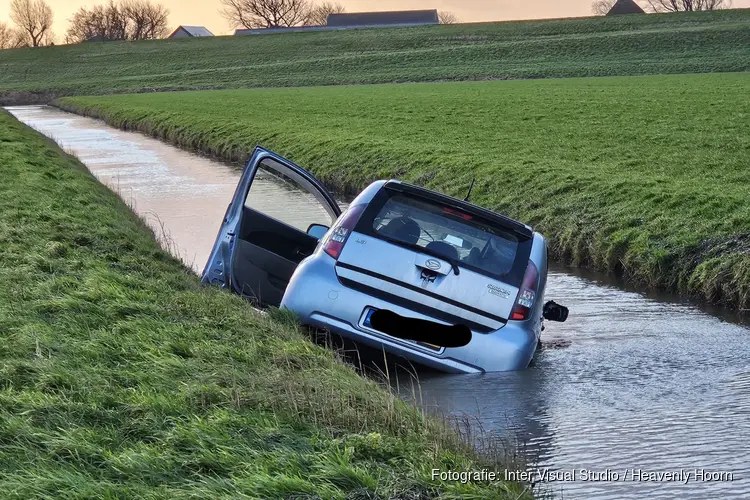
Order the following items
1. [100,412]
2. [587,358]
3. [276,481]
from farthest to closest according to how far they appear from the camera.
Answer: [587,358] < [100,412] < [276,481]

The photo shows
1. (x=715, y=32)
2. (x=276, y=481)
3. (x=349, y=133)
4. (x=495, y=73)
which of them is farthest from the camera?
(x=715, y=32)

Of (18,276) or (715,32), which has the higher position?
(715,32)

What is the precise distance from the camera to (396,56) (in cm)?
8662

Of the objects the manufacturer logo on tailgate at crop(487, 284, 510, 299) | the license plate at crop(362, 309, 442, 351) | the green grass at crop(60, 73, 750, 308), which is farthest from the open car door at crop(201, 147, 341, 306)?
the green grass at crop(60, 73, 750, 308)

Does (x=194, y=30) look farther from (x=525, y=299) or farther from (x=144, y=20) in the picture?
(x=525, y=299)

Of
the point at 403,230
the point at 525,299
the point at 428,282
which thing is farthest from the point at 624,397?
the point at 403,230

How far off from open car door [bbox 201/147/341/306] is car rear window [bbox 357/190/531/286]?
1.47m

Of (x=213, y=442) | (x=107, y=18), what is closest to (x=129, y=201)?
(x=213, y=442)

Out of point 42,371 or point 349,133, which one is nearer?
point 42,371

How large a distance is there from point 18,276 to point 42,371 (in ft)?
10.4

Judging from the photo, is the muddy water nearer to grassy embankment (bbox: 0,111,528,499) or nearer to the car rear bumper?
the car rear bumper

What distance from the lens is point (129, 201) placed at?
18547 millimetres

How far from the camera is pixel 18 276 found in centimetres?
877

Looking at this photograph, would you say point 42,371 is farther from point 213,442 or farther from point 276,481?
point 276,481
